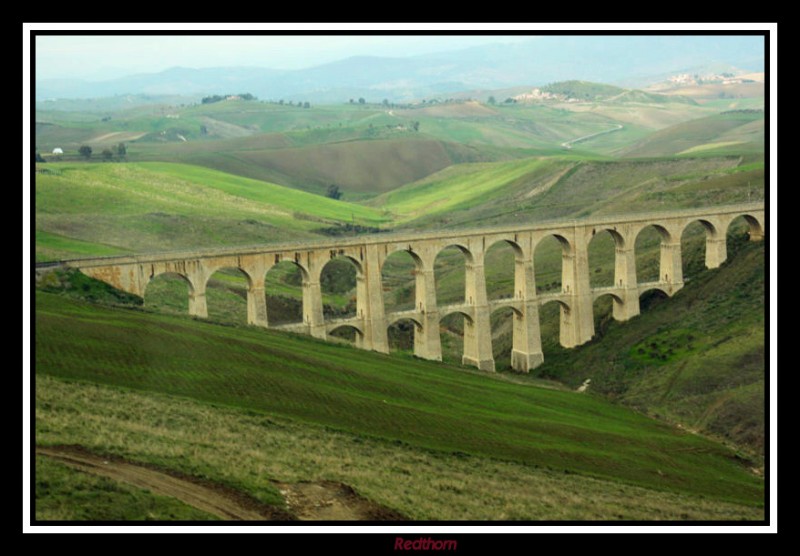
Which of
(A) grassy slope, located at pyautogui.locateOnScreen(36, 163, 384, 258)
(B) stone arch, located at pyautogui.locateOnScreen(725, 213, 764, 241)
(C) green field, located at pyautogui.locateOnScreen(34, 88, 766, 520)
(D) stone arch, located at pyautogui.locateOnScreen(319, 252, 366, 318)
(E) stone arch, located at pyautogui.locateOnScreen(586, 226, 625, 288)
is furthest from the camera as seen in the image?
(A) grassy slope, located at pyautogui.locateOnScreen(36, 163, 384, 258)

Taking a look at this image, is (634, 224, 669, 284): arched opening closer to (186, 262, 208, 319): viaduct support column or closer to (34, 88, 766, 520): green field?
(34, 88, 766, 520): green field

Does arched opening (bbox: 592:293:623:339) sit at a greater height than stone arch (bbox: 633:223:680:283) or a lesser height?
lesser

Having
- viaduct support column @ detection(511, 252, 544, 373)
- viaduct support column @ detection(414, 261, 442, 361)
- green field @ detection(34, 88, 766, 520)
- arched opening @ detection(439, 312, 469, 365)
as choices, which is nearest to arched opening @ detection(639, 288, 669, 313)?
green field @ detection(34, 88, 766, 520)

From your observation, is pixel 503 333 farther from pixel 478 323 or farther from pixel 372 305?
pixel 372 305

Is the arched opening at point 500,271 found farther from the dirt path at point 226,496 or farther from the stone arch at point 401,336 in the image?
the dirt path at point 226,496
